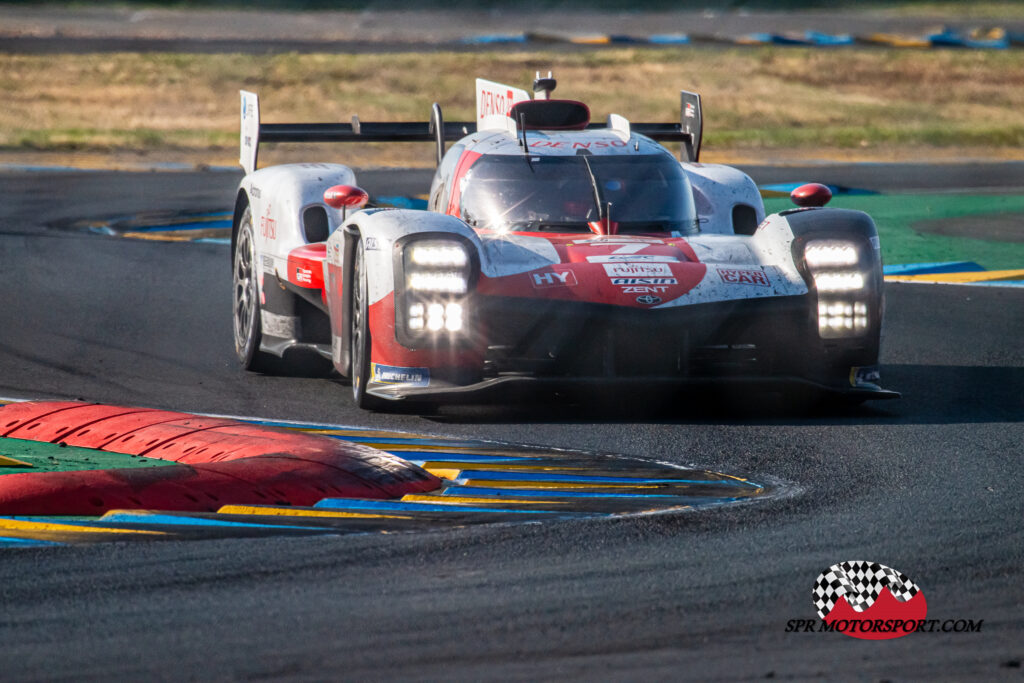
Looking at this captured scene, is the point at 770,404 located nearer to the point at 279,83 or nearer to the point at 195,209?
the point at 195,209

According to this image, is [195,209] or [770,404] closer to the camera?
[770,404]

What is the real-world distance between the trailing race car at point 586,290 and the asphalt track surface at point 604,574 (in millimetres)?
247

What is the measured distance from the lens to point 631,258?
25.1 feet

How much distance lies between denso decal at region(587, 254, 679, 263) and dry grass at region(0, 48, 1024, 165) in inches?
609

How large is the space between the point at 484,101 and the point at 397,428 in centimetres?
357

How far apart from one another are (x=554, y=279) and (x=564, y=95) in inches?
881

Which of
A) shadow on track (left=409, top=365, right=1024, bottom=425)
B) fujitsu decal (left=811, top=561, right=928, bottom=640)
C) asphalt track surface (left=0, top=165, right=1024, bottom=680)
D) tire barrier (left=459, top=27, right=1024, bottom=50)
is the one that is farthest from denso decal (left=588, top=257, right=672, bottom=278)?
tire barrier (left=459, top=27, right=1024, bottom=50)

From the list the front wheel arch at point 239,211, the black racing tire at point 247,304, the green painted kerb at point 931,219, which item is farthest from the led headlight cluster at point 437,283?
the green painted kerb at point 931,219

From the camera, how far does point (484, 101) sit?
33.6ft

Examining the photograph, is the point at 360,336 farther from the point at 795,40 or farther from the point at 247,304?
the point at 795,40

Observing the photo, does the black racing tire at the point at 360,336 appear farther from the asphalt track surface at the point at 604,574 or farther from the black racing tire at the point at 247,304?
the black racing tire at the point at 247,304

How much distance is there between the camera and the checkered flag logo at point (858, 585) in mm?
4340

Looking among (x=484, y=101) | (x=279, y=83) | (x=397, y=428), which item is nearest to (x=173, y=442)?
(x=397, y=428)

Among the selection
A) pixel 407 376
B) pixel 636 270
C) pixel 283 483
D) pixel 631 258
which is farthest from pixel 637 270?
pixel 283 483
